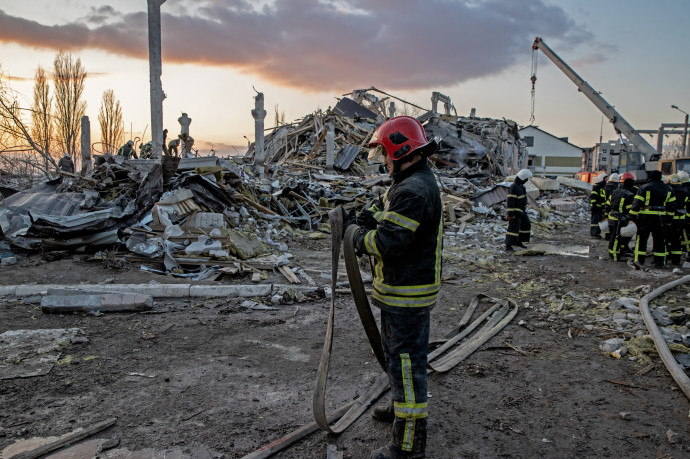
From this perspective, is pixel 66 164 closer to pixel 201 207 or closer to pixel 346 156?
pixel 201 207

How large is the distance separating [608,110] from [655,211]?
17.5 m

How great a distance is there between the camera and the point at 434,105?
26.4 m

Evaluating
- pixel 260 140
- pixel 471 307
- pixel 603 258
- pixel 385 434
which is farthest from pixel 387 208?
pixel 260 140

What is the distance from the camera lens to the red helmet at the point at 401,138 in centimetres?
Answer: 261

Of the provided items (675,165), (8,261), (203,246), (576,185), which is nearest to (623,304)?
(203,246)

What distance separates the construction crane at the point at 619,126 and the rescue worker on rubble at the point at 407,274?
21157 mm

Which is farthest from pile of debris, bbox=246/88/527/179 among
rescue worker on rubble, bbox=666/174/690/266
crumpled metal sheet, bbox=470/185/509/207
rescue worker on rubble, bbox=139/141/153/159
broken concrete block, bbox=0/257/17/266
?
broken concrete block, bbox=0/257/17/266

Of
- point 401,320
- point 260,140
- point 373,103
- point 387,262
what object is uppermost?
point 373,103

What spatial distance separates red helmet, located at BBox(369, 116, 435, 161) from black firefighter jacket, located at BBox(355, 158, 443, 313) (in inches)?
4.1

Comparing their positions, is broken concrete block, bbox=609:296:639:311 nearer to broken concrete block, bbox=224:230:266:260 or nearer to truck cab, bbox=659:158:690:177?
broken concrete block, bbox=224:230:266:260

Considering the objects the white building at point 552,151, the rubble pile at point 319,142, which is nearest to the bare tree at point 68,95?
the rubble pile at point 319,142

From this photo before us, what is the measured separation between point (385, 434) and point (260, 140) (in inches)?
484

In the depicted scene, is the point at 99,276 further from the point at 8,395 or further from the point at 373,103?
the point at 373,103

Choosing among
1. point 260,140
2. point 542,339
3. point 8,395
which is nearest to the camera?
point 8,395
